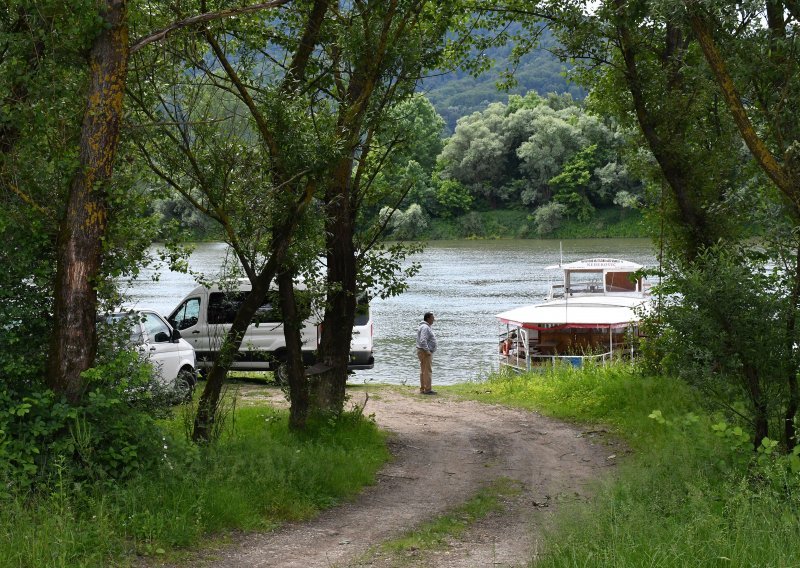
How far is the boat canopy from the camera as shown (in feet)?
83.6

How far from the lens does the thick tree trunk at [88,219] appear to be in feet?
25.5

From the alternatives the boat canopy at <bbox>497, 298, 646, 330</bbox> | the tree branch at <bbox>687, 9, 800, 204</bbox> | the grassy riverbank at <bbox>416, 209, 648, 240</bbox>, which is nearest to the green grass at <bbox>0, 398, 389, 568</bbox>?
the tree branch at <bbox>687, 9, 800, 204</bbox>

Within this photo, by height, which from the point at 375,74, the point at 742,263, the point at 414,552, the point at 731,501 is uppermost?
the point at 375,74

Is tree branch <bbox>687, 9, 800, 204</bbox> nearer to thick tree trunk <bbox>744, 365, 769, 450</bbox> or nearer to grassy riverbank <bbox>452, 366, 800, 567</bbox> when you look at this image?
thick tree trunk <bbox>744, 365, 769, 450</bbox>

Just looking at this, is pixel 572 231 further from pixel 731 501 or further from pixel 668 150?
pixel 731 501

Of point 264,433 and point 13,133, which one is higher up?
point 13,133

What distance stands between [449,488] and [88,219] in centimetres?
467

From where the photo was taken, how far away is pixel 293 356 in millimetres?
11227

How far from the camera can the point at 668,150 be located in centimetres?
1396

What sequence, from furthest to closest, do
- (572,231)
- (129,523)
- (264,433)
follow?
(572,231) → (264,433) → (129,523)

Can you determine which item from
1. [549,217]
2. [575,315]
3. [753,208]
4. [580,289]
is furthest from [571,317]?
[549,217]

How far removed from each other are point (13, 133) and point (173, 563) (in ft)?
13.4

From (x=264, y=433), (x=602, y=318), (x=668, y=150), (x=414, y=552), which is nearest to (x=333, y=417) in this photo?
(x=264, y=433)

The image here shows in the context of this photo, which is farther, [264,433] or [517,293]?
[517,293]
